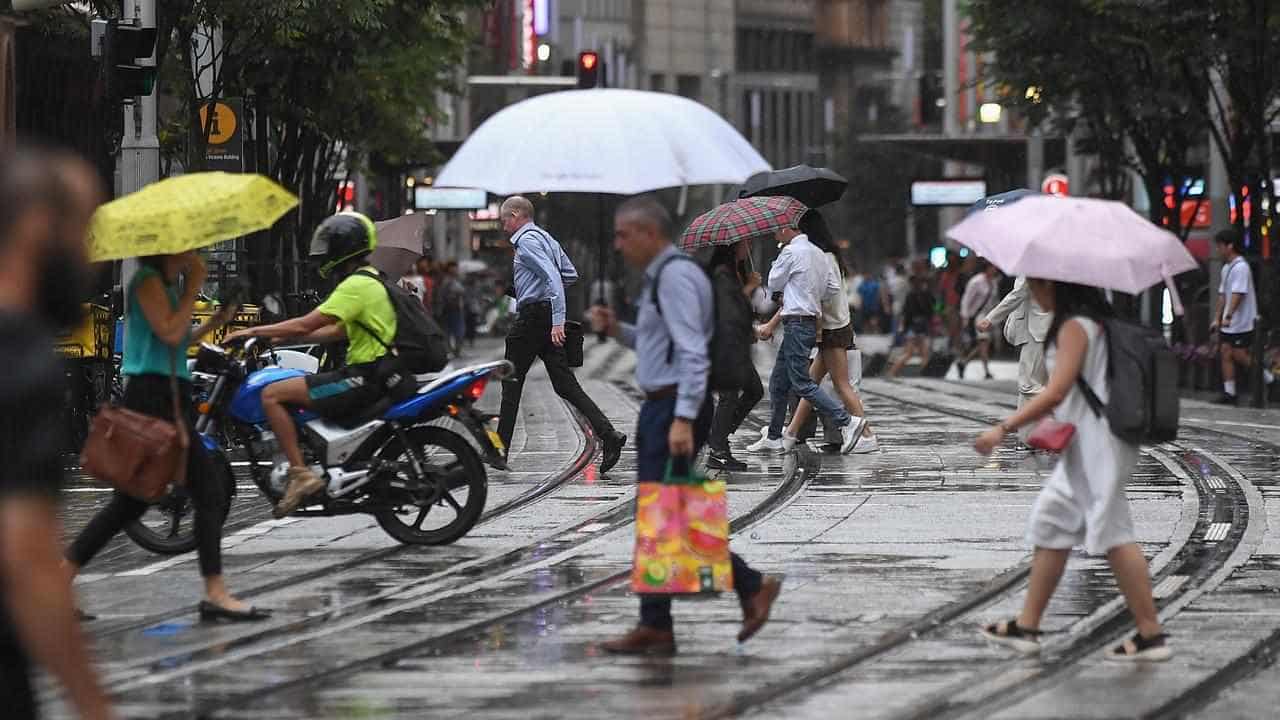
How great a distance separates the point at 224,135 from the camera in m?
23.4

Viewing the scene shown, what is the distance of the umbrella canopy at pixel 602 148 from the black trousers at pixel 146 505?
1.43 m

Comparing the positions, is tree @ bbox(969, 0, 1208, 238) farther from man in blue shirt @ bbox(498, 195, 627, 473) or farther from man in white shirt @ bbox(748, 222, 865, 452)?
man in blue shirt @ bbox(498, 195, 627, 473)

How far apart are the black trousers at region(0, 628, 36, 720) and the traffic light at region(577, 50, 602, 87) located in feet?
92.0

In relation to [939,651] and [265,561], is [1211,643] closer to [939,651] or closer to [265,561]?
[939,651]

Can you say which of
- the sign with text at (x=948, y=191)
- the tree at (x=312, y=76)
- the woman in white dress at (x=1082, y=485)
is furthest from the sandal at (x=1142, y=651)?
the sign with text at (x=948, y=191)

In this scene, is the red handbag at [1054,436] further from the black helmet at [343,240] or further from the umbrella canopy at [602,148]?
the black helmet at [343,240]

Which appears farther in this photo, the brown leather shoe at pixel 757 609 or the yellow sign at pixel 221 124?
the yellow sign at pixel 221 124

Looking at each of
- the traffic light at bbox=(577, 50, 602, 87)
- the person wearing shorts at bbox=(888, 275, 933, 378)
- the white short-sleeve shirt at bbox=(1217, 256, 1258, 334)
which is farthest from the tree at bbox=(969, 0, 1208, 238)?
the traffic light at bbox=(577, 50, 602, 87)

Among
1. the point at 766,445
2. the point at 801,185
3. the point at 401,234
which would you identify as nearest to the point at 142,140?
the point at 401,234

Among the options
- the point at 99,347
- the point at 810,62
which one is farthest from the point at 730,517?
the point at 810,62

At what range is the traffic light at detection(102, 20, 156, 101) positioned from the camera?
1711 centimetres

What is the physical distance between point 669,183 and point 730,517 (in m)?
4.05

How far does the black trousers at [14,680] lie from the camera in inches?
215

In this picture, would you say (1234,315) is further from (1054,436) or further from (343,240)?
(1054,436)
